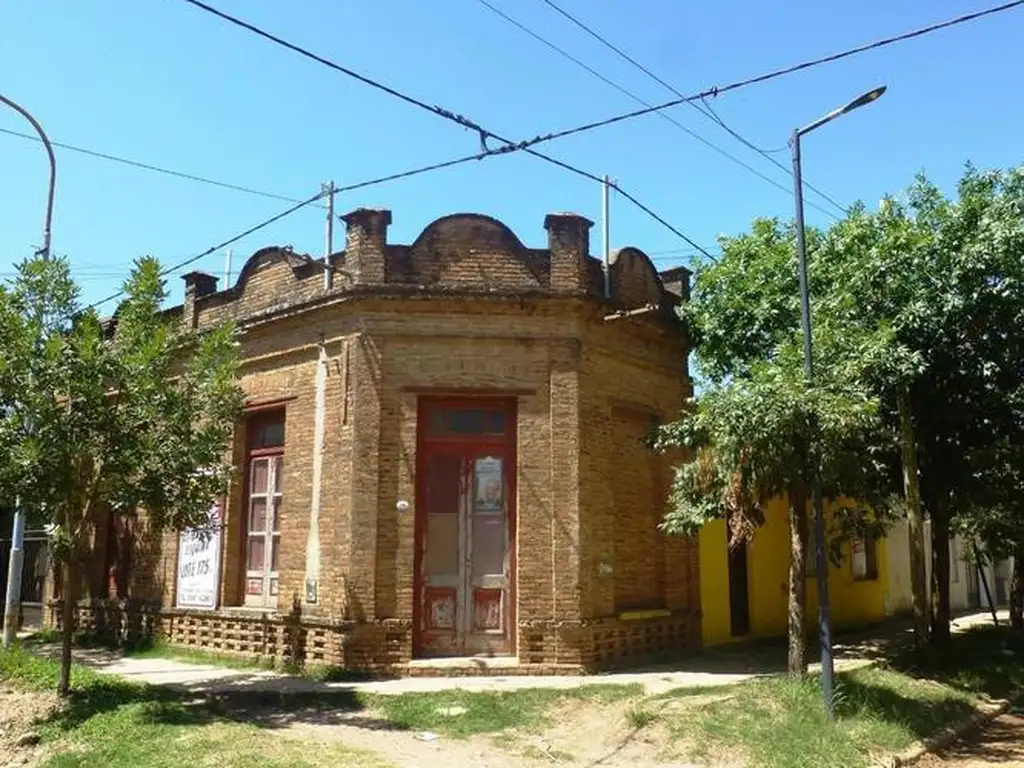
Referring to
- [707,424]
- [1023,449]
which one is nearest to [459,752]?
[707,424]

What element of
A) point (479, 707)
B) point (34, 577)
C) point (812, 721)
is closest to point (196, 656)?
point (479, 707)

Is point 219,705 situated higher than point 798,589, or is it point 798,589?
point 798,589

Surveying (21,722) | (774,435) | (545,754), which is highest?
(774,435)

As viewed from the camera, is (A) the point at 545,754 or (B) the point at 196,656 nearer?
(A) the point at 545,754

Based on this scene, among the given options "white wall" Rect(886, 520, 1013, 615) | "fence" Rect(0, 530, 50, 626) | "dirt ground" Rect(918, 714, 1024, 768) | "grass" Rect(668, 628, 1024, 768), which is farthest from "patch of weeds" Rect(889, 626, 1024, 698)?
"fence" Rect(0, 530, 50, 626)

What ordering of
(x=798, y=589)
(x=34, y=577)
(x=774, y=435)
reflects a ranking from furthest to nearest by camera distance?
(x=34, y=577)
(x=798, y=589)
(x=774, y=435)

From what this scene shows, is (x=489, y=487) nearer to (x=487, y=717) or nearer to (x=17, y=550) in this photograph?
(x=487, y=717)

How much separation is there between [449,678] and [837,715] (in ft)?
15.2

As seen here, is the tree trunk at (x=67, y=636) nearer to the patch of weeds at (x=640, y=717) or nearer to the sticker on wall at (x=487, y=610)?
the sticker on wall at (x=487, y=610)

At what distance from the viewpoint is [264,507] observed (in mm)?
13945

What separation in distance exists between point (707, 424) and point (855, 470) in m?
1.86

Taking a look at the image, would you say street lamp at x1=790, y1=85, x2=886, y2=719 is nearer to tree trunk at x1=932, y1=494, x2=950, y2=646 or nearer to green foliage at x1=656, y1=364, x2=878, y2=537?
green foliage at x1=656, y1=364, x2=878, y2=537

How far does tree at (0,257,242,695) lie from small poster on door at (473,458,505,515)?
3.55 metres

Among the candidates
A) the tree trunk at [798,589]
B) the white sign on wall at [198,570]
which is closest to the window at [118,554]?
the white sign on wall at [198,570]
